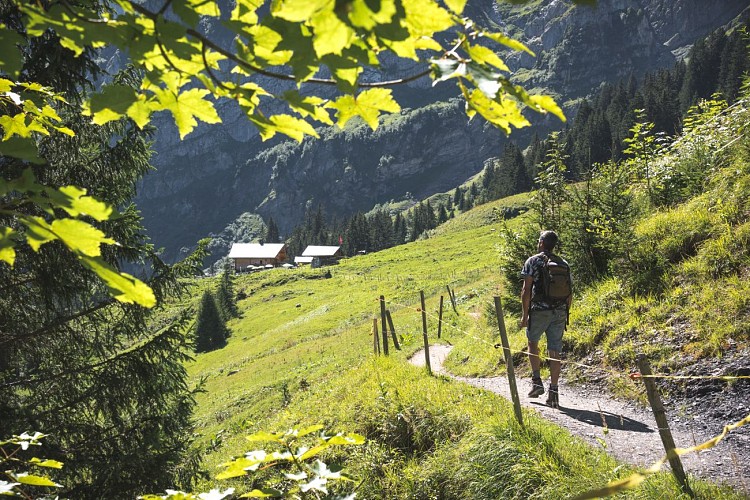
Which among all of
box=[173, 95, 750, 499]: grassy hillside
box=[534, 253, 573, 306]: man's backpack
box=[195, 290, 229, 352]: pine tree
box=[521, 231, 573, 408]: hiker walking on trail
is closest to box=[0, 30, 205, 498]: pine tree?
box=[173, 95, 750, 499]: grassy hillside

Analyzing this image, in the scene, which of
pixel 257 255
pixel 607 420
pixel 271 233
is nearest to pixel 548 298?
pixel 607 420

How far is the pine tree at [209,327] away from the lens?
168 ft

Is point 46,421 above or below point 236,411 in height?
above

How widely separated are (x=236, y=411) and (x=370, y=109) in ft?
64.5

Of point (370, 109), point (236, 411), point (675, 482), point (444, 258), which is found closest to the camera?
point (370, 109)

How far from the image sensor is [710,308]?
729 centimetres

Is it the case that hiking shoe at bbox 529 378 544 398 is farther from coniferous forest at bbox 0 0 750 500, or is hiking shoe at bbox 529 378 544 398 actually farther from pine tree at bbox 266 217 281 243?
pine tree at bbox 266 217 281 243

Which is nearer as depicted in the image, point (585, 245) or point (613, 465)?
point (613, 465)

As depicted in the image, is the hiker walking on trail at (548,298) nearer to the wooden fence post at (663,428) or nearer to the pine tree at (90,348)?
the wooden fence post at (663,428)

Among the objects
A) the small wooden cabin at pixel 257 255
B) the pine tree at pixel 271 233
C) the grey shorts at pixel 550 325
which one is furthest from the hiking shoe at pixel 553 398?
the pine tree at pixel 271 233

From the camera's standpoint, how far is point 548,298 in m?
7.38

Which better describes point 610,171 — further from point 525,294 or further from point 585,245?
point 525,294

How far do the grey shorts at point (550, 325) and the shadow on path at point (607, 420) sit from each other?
975mm

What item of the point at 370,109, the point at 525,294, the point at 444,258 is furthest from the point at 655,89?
the point at 370,109
